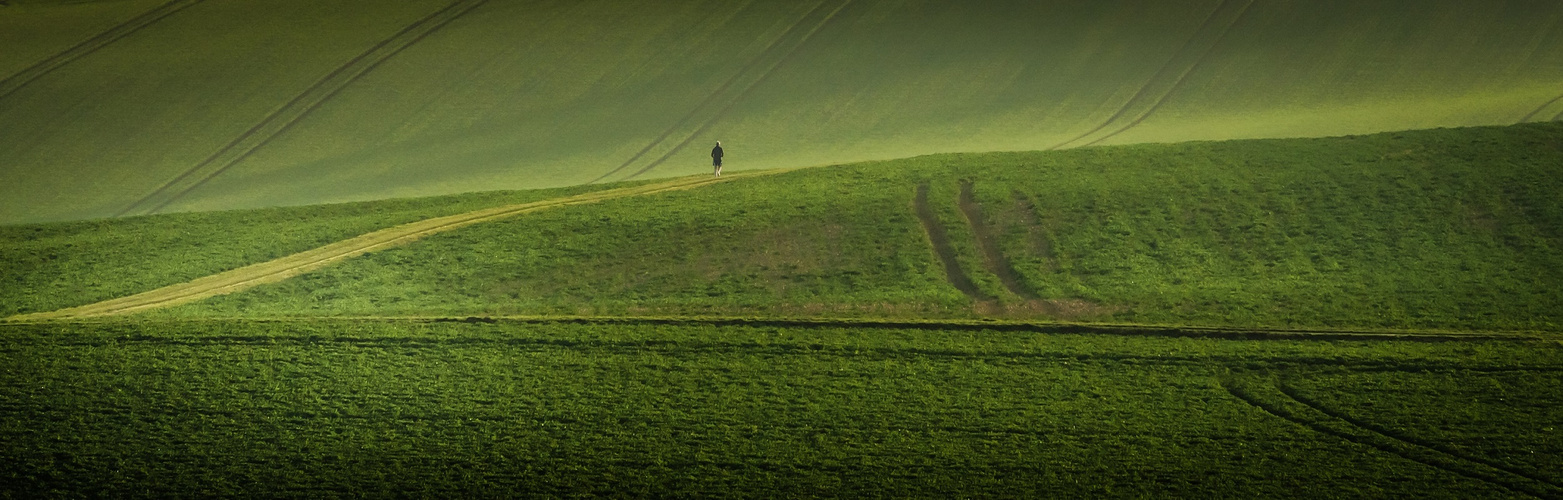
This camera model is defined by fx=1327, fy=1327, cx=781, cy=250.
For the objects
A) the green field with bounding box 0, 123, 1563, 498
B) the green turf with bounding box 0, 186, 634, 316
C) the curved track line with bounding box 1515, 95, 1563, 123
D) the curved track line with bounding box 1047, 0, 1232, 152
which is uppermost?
the curved track line with bounding box 1047, 0, 1232, 152

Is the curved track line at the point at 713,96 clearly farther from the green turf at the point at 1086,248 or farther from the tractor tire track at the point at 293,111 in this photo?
the green turf at the point at 1086,248

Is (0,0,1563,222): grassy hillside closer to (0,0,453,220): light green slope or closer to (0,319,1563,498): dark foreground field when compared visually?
(0,0,453,220): light green slope

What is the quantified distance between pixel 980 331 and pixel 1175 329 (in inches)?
162

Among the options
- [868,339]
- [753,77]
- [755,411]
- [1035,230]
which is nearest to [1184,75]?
[753,77]

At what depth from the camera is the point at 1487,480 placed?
68.8 ft

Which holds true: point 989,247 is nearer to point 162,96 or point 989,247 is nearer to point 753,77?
point 753,77

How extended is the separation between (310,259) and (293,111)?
22.2m

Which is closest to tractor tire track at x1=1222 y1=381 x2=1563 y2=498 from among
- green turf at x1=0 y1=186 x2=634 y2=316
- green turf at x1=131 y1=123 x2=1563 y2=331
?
green turf at x1=131 y1=123 x2=1563 y2=331

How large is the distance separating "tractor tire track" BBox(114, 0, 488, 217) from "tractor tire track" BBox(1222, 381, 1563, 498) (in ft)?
125

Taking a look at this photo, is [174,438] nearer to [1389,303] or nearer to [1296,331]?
[1296,331]

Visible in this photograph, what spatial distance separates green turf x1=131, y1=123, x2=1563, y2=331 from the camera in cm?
2995

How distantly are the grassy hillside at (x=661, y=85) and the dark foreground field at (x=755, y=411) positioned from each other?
75.0ft

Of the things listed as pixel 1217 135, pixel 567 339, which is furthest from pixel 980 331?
pixel 1217 135

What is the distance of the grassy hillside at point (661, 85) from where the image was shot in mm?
50875
